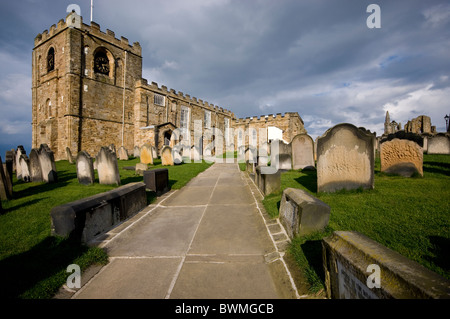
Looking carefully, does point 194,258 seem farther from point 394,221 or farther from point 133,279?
point 394,221

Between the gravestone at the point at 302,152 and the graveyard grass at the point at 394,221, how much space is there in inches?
184

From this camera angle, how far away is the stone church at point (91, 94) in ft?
61.8

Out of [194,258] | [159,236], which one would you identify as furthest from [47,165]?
[194,258]

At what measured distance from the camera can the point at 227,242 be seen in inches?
121

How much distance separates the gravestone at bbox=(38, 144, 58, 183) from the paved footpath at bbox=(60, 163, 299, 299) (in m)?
5.97

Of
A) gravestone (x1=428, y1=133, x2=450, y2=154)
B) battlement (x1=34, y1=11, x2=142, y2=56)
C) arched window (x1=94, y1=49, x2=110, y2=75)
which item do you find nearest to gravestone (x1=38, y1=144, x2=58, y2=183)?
arched window (x1=94, y1=49, x2=110, y2=75)

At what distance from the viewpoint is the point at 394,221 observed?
2.99 meters

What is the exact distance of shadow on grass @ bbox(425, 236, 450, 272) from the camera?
6.47ft

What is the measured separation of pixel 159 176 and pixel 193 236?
337 centimetres

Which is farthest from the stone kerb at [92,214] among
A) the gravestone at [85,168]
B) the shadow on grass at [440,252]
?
the shadow on grass at [440,252]

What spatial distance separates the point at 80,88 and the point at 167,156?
13139 millimetres

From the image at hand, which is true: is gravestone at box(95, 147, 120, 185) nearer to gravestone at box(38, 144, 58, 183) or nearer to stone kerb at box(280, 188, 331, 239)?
gravestone at box(38, 144, 58, 183)

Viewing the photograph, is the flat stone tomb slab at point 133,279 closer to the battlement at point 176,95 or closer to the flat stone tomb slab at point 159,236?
the flat stone tomb slab at point 159,236

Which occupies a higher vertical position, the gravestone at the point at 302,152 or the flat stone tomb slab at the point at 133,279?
the gravestone at the point at 302,152
